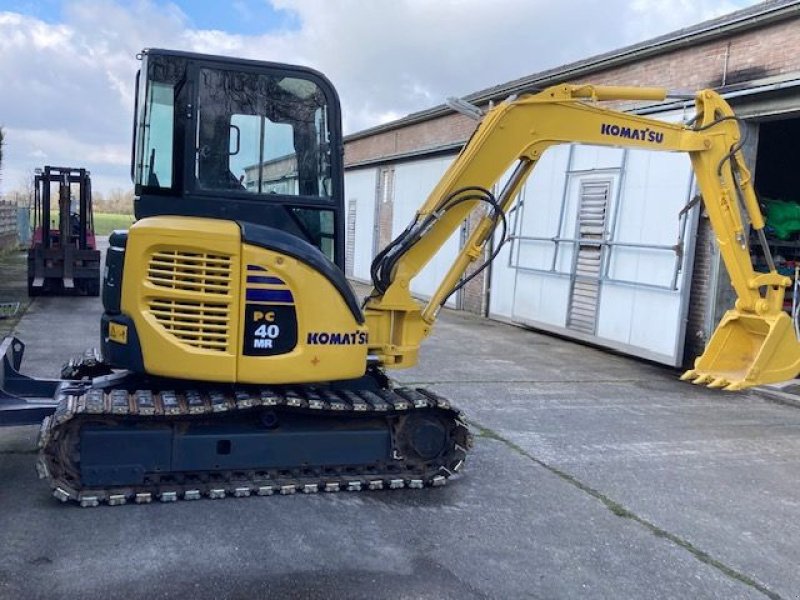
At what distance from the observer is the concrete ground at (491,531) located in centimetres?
388

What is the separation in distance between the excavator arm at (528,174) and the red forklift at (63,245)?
1189cm

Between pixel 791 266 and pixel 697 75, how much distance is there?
3054 mm

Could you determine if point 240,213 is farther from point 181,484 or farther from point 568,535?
point 568,535

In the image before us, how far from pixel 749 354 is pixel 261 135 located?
4.61 m

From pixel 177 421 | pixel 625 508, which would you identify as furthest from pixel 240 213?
pixel 625 508

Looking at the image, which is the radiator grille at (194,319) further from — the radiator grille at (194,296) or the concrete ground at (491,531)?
the concrete ground at (491,531)

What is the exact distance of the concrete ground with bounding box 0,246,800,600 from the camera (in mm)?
3881

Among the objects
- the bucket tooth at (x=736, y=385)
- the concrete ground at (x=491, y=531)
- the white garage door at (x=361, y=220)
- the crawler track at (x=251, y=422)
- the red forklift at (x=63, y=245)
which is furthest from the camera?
the white garage door at (x=361, y=220)

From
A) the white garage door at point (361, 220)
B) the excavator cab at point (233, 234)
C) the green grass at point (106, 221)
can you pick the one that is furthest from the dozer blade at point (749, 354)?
the green grass at point (106, 221)

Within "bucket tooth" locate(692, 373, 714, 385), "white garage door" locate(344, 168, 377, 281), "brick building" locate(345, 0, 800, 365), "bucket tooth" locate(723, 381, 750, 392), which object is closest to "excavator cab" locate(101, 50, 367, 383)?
"bucket tooth" locate(692, 373, 714, 385)

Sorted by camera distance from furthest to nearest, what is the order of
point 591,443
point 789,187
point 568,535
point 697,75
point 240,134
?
point 789,187 < point 697,75 < point 591,443 < point 240,134 < point 568,535

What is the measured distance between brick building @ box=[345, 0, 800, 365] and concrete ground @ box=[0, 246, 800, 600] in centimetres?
350

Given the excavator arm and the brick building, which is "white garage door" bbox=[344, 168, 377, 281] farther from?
the excavator arm

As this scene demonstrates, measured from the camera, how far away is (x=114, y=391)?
4980mm
